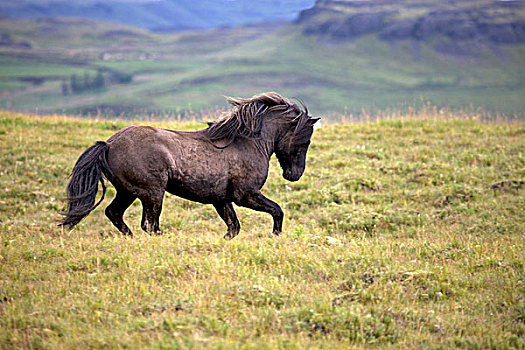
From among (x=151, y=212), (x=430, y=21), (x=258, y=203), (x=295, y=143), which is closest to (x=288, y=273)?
(x=258, y=203)

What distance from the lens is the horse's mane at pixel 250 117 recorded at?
26.1 feet

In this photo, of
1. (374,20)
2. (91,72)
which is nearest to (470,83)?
(374,20)

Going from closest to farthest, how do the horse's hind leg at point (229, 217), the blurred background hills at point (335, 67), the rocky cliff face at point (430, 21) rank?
1. the horse's hind leg at point (229, 217)
2. the blurred background hills at point (335, 67)
3. the rocky cliff face at point (430, 21)

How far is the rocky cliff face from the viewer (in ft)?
530

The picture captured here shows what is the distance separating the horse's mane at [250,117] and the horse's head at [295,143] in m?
0.02

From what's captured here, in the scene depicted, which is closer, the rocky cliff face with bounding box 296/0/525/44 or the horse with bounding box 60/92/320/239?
the horse with bounding box 60/92/320/239

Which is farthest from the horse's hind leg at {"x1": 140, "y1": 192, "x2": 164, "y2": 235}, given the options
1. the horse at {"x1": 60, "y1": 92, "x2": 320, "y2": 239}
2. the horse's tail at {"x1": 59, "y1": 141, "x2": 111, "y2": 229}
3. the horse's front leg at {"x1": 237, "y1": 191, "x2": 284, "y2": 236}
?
the horse's front leg at {"x1": 237, "y1": 191, "x2": 284, "y2": 236}

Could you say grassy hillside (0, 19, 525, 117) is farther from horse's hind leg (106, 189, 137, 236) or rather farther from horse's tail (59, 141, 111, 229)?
horse's tail (59, 141, 111, 229)

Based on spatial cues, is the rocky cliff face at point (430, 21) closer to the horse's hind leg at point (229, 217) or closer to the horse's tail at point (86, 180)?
the horse's hind leg at point (229, 217)

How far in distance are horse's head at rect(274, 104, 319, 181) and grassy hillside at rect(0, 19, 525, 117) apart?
104968 mm

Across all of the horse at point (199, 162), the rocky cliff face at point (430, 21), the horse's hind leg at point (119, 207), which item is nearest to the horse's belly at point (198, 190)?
Result: the horse at point (199, 162)

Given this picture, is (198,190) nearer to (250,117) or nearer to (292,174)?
(250,117)

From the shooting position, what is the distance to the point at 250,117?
8.10 meters

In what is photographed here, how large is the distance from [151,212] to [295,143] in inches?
107
